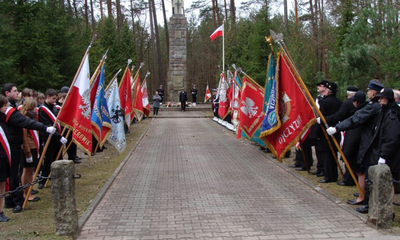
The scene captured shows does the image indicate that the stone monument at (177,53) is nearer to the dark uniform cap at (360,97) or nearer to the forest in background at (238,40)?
the forest in background at (238,40)

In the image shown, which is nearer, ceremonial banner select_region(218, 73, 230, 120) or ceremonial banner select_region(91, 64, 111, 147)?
ceremonial banner select_region(91, 64, 111, 147)

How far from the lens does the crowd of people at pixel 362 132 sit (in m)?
5.62

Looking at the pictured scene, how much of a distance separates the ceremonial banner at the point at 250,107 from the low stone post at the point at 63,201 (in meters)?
7.83

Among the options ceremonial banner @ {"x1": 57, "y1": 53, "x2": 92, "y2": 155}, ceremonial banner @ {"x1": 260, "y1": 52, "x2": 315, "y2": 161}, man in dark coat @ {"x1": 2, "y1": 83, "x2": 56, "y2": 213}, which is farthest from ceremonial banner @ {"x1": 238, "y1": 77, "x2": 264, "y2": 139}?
man in dark coat @ {"x1": 2, "y1": 83, "x2": 56, "y2": 213}

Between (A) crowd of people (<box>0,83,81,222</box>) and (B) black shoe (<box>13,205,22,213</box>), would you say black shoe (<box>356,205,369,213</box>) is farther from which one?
(B) black shoe (<box>13,205,22,213</box>)

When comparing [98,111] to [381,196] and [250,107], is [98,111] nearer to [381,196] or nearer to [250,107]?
[250,107]

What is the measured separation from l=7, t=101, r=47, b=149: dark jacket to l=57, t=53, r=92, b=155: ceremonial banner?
84 centimetres

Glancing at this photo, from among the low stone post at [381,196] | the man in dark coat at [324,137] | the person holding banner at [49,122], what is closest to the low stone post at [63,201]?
the person holding banner at [49,122]

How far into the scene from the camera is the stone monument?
3878cm

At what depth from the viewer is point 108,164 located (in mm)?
10820

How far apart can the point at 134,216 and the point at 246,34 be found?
2709cm

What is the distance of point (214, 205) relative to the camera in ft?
21.9

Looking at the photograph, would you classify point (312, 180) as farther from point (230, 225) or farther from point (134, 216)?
point (134, 216)

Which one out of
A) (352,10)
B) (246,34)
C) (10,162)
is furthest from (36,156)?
(246,34)
